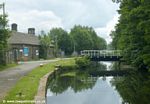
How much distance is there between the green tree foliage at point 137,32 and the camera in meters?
37.5

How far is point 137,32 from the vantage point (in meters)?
44.2

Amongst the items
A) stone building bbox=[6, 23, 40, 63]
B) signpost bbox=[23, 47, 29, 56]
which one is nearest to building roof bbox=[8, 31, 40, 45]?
stone building bbox=[6, 23, 40, 63]

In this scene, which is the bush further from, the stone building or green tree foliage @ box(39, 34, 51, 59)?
green tree foliage @ box(39, 34, 51, 59)

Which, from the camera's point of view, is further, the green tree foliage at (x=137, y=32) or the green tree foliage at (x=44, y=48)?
the green tree foliage at (x=44, y=48)

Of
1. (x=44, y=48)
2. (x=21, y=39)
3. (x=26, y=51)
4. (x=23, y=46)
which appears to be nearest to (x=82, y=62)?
(x=23, y=46)

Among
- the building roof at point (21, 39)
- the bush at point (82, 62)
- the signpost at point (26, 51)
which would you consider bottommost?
the bush at point (82, 62)

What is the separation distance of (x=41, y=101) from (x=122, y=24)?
1479 inches

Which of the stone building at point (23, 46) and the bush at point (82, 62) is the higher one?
the stone building at point (23, 46)

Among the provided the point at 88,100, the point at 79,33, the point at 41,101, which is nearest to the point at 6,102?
the point at 41,101

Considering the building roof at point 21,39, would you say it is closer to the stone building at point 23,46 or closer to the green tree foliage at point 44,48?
the stone building at point 23,46

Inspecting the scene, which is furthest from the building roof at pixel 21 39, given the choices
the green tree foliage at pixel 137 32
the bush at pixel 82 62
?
the green tree foliage at pixel 137 32

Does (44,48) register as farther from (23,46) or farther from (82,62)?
(82,62)

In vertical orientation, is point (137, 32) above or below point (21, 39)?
above

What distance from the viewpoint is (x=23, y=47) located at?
67.6m
